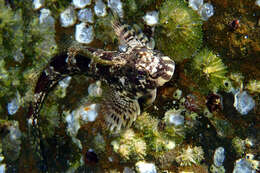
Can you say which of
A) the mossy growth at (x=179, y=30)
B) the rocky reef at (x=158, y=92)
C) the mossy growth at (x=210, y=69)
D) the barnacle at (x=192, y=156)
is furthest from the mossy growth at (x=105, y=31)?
the barnacle at (x=192, y=156)

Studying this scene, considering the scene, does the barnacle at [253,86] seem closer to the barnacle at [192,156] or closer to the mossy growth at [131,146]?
the barnacle at [192,156]

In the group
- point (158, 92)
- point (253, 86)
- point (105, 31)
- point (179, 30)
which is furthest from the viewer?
point (105, 31)

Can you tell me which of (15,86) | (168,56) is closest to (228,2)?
(168,56)

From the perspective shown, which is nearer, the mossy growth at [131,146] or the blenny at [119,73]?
the blenny at [119,73]

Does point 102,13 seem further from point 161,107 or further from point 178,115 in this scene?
point 178,115

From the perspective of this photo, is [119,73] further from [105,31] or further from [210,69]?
[210,69]

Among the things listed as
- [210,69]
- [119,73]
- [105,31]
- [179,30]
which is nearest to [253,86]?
[210,69]
